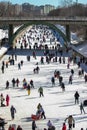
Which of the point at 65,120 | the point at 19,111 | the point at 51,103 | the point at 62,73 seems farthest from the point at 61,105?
the point at 62,73

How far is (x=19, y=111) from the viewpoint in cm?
2442

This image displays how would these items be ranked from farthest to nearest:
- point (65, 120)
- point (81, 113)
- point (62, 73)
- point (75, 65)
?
point (75, 65), point (62, 73), point (81, 113), point (65, 120)

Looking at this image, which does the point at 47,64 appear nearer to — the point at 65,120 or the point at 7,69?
the point at 7,69

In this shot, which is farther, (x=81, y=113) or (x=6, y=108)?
(x=6, y=108)

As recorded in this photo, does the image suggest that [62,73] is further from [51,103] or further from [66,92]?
[51,103]

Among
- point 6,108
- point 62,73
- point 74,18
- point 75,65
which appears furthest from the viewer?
point 74,18

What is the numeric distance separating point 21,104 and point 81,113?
4.14m

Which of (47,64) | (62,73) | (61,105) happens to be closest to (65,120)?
(61,105)

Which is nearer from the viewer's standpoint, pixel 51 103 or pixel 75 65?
pixel 51 103

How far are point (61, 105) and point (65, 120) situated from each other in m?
4.28

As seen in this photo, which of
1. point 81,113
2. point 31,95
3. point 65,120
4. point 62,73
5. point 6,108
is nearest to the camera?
point 65,120

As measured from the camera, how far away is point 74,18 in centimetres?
5791

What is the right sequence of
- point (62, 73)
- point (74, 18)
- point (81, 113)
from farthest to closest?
point (74, 18) < point (62, 73) < point (81, 113)

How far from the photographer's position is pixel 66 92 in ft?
98.3
